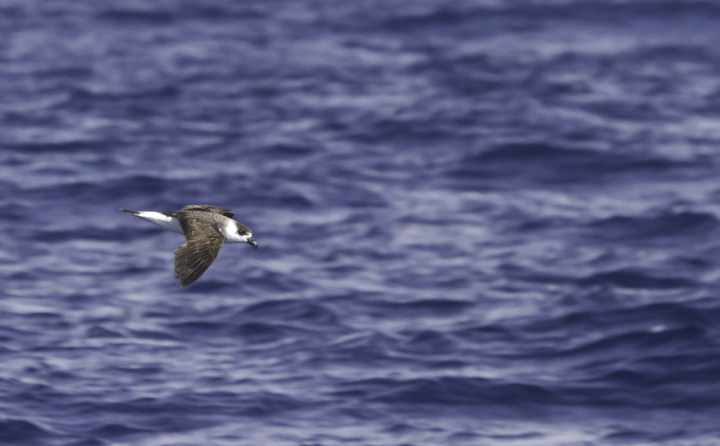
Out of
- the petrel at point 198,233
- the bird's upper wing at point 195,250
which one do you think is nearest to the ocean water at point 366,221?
the petrel at point 198,233

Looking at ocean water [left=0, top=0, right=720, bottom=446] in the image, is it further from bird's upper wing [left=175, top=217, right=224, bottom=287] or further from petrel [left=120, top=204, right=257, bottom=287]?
bird's upper wing [left=175, top=217, right=224, bottom=287]

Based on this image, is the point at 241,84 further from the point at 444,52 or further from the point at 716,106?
the point at 716,106

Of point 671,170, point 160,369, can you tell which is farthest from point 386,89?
point 160,369

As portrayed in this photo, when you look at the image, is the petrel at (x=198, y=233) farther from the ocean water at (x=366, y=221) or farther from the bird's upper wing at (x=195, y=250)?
the ocean water at (x=366, y=221)

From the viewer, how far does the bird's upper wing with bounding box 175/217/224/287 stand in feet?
34.4

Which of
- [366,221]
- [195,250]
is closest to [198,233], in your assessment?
[195,250]

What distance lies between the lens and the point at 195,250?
1082 centimetres

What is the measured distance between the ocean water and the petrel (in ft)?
10.7

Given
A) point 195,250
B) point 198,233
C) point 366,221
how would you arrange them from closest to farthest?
point 195,250, point 198,233, point 366,221

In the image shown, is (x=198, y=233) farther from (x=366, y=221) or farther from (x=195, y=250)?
(x=366, y=221)

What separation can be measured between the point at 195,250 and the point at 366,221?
9461mm

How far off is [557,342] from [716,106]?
31.5ft

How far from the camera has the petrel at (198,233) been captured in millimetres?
10570

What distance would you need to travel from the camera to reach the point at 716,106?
2464cm
